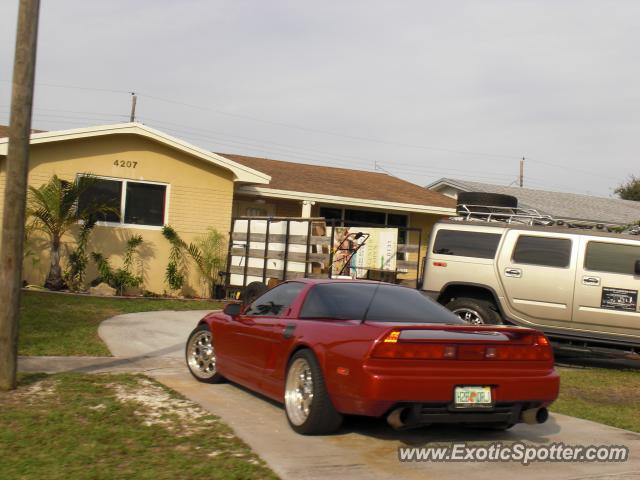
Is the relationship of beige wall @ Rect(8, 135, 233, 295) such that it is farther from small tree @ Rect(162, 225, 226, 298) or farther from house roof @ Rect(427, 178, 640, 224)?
house roof @ Rect(427, 178, 640, 224)

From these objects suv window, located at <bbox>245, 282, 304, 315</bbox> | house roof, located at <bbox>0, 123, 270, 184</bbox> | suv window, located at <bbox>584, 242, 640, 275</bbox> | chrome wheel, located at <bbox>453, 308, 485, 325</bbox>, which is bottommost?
chrome wheel, located at <bbox>453, 308, 485, 325</bbox>

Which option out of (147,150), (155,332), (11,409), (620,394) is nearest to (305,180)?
(147,150)

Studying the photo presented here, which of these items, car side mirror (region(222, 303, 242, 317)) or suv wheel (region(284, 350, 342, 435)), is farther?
car side mirror (region(222, 303, 242, 317))

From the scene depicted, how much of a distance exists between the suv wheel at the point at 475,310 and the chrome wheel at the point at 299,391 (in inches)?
208

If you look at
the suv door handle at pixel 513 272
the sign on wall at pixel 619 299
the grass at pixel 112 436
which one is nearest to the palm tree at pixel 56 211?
Answer: the grass at pixel 112 436

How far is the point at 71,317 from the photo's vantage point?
1295cm

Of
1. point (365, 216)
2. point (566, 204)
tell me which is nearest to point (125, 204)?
point (365, 216)

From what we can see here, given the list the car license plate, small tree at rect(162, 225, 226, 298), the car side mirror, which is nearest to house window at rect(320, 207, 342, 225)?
small tree at rect(162, 225, 226, 298)

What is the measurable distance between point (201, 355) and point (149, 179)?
10154mm

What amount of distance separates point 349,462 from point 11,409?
300 centimetres

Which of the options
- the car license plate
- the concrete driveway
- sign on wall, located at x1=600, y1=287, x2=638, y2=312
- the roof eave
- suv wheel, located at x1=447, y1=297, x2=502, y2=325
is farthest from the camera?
the roof eave

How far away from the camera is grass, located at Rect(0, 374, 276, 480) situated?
17.4 feet

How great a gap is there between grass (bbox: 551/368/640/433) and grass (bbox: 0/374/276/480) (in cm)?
387

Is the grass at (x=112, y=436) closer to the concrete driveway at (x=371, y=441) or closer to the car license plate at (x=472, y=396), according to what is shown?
the concrete driveway at (x=371, y=441)
